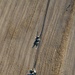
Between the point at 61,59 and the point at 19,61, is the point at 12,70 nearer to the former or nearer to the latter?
the point at 19,61

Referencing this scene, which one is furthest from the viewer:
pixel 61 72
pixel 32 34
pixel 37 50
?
pixel 32 34

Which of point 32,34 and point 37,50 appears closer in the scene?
point 37,50

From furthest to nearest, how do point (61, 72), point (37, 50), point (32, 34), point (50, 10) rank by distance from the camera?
point (50, 10) < point (32, 34) < point (37, 50) < point (61, 72)

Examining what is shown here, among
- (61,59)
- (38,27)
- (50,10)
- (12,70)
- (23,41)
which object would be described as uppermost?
(50,10)

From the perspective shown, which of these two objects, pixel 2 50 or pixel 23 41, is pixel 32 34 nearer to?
pixel 23 41

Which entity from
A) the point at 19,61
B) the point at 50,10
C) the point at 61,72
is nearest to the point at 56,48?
the point at 61,72

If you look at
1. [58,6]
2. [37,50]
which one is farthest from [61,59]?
[58,6]

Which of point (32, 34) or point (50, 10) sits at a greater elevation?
point (50, 10)
